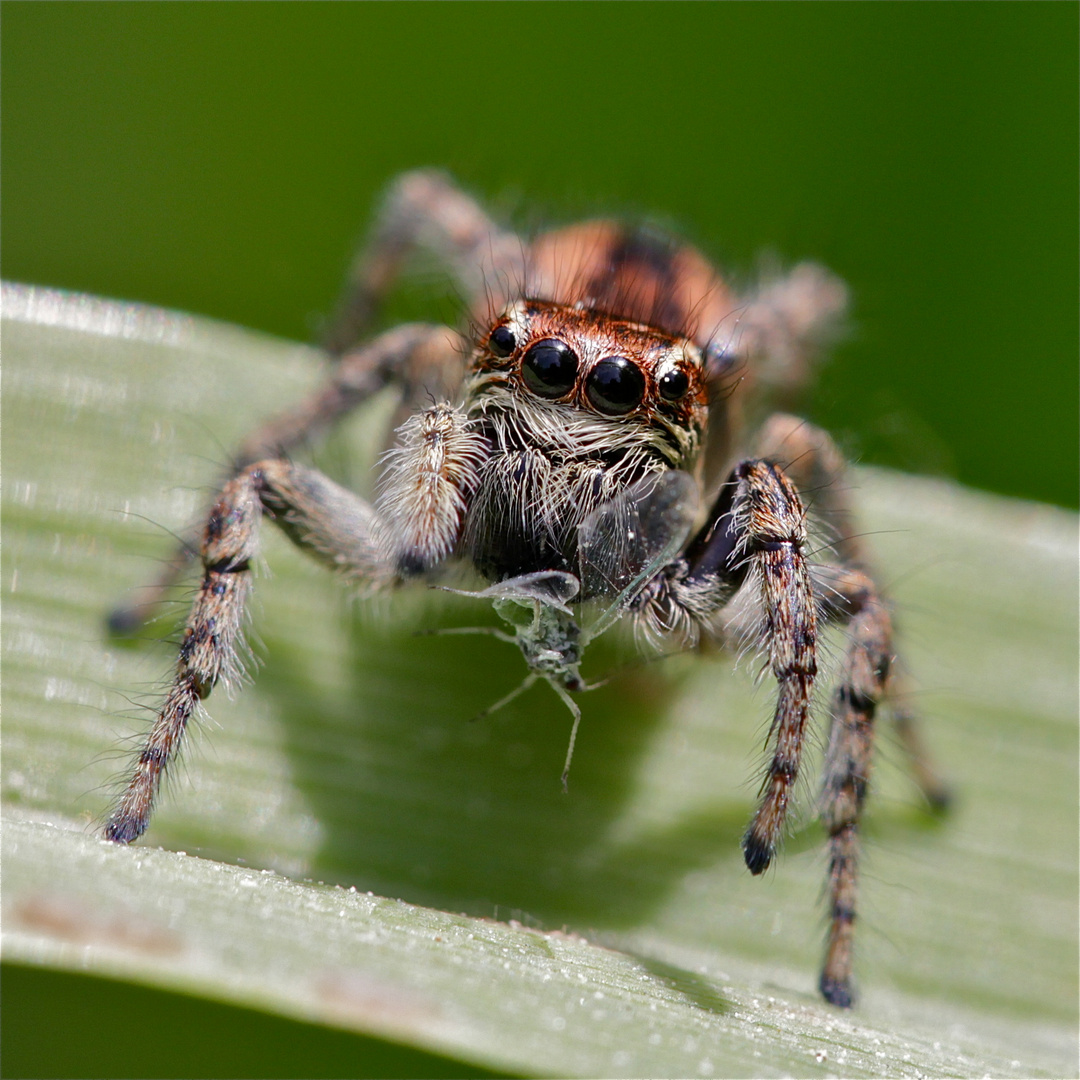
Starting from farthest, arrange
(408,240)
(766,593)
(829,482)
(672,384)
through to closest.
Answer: (408,240) < (829,482) < (672,384) < (766,593)

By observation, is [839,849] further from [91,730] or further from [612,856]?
[91,730]

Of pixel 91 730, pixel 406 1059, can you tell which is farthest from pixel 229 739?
pixel 406 1059

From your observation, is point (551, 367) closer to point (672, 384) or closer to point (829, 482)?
point (672, 384)

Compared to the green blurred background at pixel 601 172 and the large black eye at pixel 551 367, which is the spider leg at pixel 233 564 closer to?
the large black eye at pixel 551 367

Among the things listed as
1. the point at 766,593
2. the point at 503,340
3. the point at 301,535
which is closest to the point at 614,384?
the point at 503,340

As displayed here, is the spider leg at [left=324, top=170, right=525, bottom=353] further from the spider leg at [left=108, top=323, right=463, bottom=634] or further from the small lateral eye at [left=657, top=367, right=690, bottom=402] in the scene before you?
the small lateral eye at [left=657, top=367, right=690, bottom=402]

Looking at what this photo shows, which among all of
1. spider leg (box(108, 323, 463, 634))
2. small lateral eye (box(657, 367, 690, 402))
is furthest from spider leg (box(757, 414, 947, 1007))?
spider leg (box(108, 323, 463, 634))
